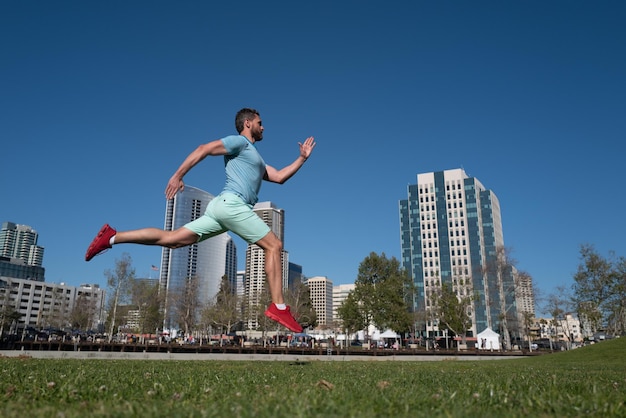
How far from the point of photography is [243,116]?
6512mm

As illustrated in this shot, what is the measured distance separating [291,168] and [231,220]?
5.09 feet

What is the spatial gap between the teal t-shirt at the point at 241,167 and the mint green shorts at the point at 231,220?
0.44 ft

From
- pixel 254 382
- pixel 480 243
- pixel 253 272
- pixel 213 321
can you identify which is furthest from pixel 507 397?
pixel 253 272

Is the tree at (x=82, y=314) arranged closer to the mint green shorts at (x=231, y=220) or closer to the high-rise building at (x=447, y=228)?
the high-rise building at (x=447, y=228)

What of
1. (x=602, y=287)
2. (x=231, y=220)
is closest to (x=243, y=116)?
(x=231, y=220)

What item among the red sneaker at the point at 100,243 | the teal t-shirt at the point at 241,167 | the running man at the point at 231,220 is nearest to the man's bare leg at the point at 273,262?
the running man at the point at 231,220

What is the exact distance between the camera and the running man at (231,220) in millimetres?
5711

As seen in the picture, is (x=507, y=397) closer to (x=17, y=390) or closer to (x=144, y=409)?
(x=144, y=409)

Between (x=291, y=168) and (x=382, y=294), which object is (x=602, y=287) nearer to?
(x=382, y=294)

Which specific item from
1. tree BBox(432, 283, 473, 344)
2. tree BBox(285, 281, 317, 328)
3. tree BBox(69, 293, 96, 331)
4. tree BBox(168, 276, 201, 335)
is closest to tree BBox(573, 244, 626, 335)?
tree BBox(432, 283, 473, 344)

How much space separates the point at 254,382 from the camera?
4.03m

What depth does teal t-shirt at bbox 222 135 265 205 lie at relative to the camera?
A: 5875 mm

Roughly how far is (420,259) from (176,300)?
258 ft

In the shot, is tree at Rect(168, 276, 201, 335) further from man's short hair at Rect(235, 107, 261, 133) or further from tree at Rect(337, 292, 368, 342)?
man's short hair at Rect(235, 107, 261, 133)
